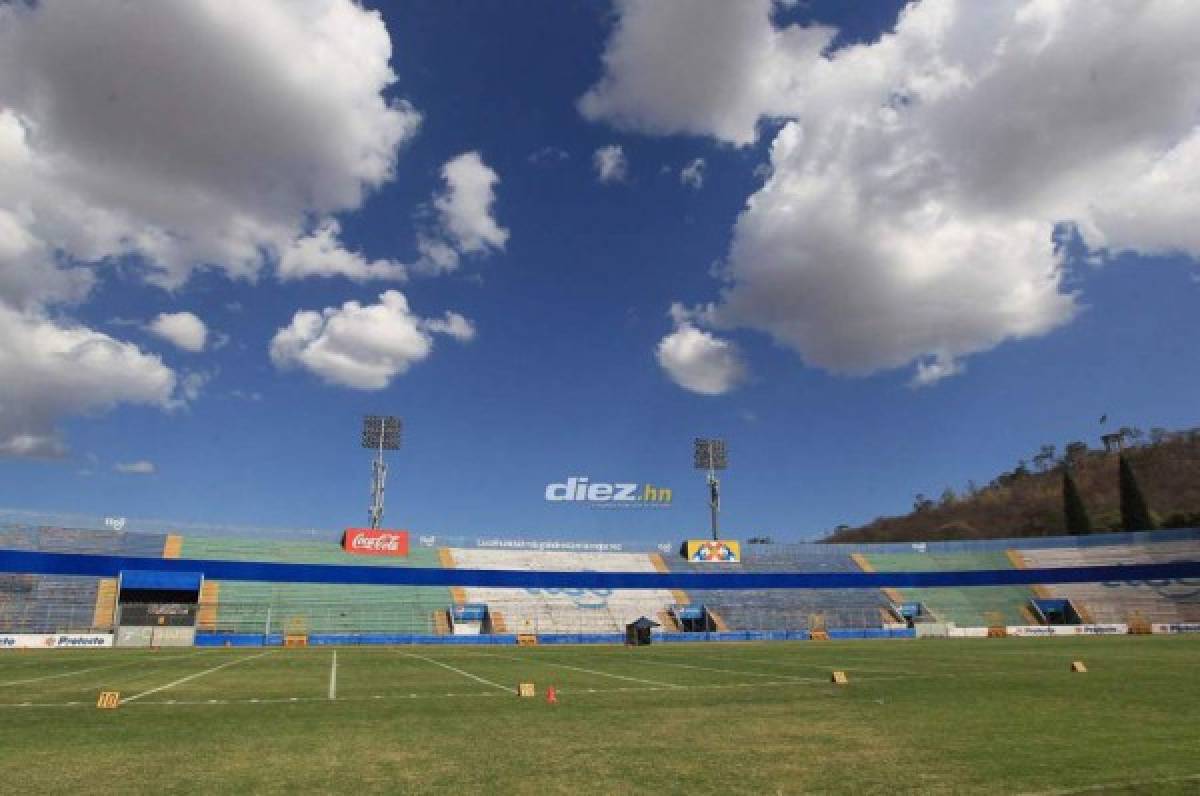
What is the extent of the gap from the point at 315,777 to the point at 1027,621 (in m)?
84.4

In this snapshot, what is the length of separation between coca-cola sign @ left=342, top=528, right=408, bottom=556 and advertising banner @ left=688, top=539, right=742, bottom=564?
3237cm

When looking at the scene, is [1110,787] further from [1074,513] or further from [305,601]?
[1074,513]

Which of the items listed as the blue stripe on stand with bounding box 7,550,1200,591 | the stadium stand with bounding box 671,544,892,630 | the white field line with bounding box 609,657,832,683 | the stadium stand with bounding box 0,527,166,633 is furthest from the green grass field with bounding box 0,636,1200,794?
the stadium stand with bounding box 671,544,892,630

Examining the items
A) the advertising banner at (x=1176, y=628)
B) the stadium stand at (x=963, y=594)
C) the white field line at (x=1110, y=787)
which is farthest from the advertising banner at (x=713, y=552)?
the white field line at (x=1110, y=787)

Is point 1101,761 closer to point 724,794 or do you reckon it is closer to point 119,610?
point 724,794

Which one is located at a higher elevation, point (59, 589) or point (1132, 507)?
point (1132, 507)

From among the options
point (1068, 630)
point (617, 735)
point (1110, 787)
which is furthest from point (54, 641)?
point (1068, 630)

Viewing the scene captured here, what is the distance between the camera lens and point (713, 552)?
85750 millimetres

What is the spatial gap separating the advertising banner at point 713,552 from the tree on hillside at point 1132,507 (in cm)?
6830

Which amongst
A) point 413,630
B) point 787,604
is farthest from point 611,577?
point 413,630

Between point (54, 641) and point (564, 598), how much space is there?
4251 centimetres

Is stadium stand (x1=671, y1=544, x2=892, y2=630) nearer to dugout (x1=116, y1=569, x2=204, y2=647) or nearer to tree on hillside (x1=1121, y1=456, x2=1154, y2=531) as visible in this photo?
dugout (x1=116, y1=569, x2=204, y2=647)

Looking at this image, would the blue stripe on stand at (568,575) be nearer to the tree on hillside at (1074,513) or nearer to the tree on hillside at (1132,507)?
the tree on hillside at (1132,507)

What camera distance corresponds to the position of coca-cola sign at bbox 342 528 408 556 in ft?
246
